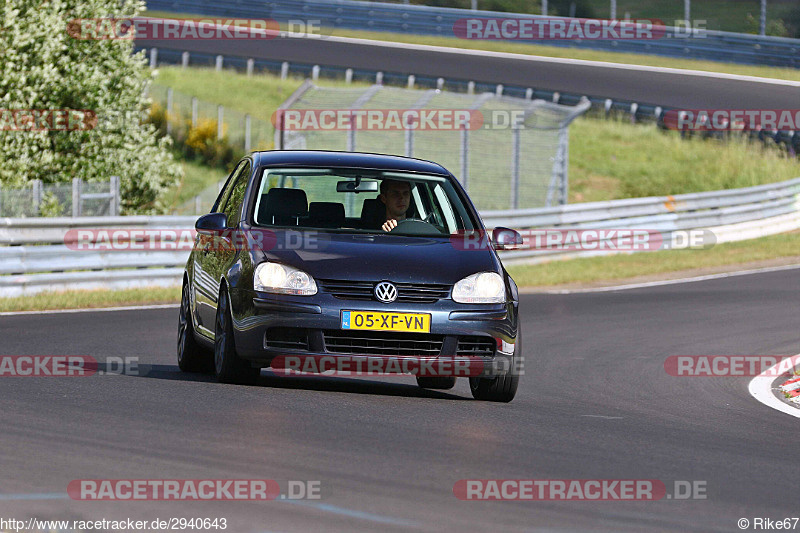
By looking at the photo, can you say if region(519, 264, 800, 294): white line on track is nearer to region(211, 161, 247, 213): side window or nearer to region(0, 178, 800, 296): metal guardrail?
region(0, 178, 800, 296): metal guardrail

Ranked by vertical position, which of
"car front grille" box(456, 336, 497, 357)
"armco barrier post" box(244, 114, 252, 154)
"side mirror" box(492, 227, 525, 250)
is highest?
"side mirror" box(492, 227, 525, 250)

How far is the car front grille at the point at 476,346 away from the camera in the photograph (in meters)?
9.44

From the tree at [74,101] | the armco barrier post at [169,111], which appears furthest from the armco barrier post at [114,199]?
the armco barrier post at [169,111]

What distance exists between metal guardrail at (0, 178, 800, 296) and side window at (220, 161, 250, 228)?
755cm

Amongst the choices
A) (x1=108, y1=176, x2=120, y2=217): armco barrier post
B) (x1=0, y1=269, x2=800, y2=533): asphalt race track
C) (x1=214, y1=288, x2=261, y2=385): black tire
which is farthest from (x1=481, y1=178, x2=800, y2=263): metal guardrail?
(x1=214, y1=288, x2=261, y2=385): black tire

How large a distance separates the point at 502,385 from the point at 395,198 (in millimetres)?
1601

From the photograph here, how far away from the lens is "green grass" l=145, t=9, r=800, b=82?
144 ft

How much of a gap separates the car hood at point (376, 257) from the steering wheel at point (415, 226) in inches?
12.3

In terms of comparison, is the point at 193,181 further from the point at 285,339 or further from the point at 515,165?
the point at 285,339

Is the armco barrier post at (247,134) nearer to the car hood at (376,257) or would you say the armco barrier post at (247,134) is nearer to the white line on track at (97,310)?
the white line on track at (97,310)

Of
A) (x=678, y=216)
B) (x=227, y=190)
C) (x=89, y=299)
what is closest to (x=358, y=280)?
(x=227, y=190)

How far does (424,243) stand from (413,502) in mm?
3899

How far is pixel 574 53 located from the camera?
47.4m

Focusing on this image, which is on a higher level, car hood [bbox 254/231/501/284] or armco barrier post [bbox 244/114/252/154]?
car hood [bbox 254/231/501/284]
